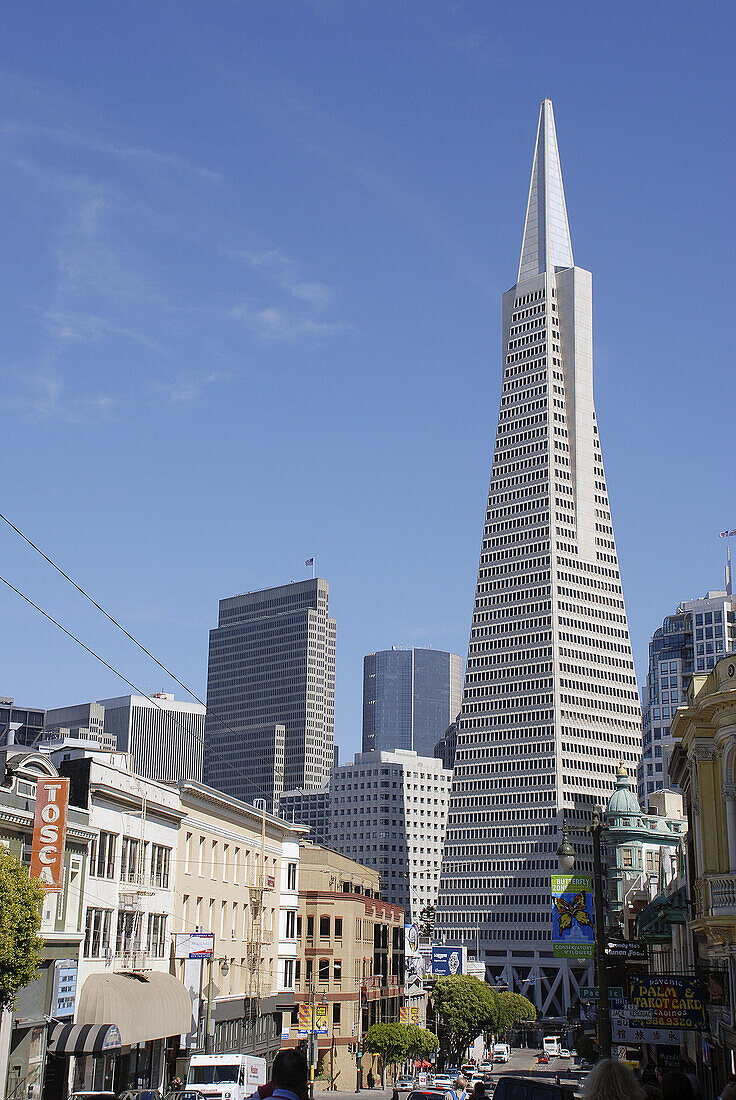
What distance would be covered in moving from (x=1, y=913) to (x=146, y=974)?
1920 centimetres

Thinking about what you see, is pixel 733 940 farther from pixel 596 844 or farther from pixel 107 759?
→ pixel 107 759

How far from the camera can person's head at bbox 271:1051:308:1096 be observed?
12883 millimetres

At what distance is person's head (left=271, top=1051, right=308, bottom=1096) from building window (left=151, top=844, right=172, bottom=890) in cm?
4665

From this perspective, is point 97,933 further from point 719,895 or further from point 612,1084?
point 612,1084

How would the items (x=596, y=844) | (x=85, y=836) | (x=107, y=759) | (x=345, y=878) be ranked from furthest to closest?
1. (x=345, y=878)
2. (x=107, y=759)
3. (x=85, y=836)
4. (x=596, y=844)

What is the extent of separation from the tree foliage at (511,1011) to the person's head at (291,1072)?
141 metres

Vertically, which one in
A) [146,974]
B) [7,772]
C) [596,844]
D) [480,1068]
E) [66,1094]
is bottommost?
[480,1068]

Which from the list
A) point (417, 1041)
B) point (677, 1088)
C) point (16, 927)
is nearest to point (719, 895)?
point (16, 927)

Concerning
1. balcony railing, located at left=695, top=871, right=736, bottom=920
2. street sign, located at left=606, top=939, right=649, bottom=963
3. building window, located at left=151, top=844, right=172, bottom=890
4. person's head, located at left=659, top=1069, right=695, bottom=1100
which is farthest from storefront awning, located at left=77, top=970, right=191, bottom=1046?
person's head, located at left=659, top=1069, right=695, bottom=1100

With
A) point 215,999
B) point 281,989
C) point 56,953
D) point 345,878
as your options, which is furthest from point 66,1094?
Answer: point 345,878

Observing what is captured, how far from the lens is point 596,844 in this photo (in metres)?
33.0

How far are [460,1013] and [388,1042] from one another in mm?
45923

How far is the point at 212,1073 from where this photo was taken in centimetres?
4700

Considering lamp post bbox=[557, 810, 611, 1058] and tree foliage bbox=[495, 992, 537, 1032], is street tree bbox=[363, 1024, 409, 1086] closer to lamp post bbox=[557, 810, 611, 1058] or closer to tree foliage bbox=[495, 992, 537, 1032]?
tree foliage bbox=[495, 992, 537, 1032]
